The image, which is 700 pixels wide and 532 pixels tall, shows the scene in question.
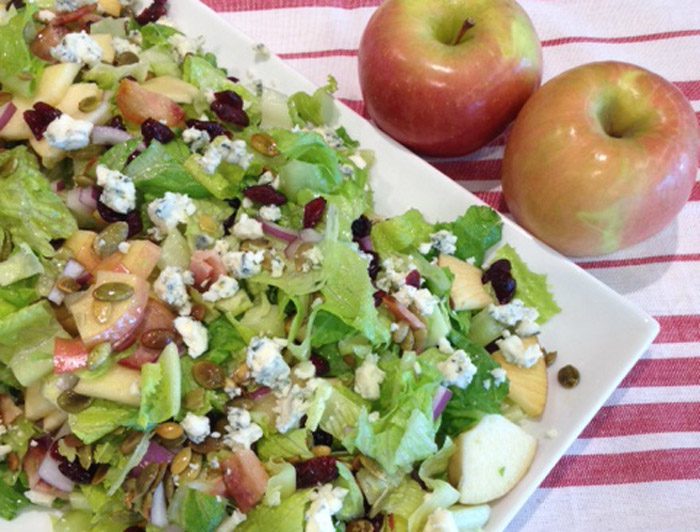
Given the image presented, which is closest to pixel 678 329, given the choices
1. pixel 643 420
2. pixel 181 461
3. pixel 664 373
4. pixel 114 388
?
pixel 664 373

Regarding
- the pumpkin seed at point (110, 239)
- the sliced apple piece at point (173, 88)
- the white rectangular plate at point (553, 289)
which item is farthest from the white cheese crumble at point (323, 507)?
the sliced apple piece at point (173, 88)

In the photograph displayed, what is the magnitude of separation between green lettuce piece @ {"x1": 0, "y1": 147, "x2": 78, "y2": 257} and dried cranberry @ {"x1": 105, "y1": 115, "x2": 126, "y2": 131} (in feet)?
0.67

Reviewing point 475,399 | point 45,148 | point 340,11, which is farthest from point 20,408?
point 340,11

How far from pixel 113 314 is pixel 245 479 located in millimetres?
419

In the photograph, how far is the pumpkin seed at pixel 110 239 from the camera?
5.38 feet

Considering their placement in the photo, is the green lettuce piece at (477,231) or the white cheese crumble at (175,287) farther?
the green lettuce piece at (477,231)

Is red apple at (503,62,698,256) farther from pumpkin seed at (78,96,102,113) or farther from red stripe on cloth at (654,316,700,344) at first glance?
pumpkin seed at (78,96,102,113)

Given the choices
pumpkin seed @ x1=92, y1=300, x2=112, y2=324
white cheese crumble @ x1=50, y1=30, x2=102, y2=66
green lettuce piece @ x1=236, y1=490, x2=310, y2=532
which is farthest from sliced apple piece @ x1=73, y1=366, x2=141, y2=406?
white cheese crumble @ x1=50, y1=30, x2=102, y2=66

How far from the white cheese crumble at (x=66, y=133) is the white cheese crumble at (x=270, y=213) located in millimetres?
424

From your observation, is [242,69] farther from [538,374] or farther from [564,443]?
[564,443]

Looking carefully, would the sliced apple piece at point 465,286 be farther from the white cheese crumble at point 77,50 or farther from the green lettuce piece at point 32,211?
the white cheese crumble at point 77,50

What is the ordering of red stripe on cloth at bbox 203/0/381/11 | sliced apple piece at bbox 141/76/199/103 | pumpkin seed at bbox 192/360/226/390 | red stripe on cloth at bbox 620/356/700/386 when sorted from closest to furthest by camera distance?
pumpkin seed at bbox 192/360/226/390, sliced apple piece at bbox 141/76/199/103, red stripe on cloth at bbox 620/356/700/386, red stripe on cloth at bbox 203/0/381/11

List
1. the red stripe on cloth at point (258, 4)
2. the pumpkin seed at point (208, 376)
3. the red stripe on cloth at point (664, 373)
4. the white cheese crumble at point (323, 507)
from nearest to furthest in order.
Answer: the white cheese crumble at point (323, 507), the pumpkin seed at point (208, 376), the red stripe on cloth at point (664, 373), the red stripe on cloth at point (258, 4)

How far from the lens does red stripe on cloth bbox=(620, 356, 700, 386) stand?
2.00 metres
